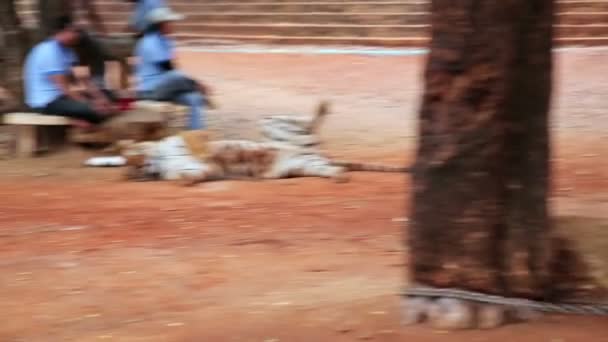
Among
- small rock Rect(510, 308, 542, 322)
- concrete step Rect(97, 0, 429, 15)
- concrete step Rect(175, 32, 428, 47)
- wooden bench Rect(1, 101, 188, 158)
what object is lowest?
small rock Rect(510, 308, 542, 322)

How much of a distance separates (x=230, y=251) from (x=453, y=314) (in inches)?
82.8

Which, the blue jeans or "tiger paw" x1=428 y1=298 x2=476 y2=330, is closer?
"tiger paw" x1=428 y1=298 x2=476 y2=330

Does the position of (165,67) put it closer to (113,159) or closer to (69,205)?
(113,159)

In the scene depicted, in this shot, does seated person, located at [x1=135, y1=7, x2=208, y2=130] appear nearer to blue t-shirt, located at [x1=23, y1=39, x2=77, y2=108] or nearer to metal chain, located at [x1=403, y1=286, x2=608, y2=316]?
blue t-shirt, located at [x1=23, y1=39, x2=77, y2=108]

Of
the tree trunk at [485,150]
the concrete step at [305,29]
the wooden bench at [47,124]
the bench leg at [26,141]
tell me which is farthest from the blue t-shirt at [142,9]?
the concrete step at [305,29]

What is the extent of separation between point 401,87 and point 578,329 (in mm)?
10216

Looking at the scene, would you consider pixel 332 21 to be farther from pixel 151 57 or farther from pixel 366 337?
pixel 366 337

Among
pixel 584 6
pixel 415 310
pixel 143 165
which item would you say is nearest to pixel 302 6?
pixel 584 6

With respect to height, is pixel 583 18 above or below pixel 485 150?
below

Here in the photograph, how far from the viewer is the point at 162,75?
9.73 meters

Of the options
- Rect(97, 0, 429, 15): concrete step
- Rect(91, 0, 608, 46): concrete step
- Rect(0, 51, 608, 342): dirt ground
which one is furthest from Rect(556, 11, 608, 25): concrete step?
Rect(0, 51, 608, 342): dirt ground

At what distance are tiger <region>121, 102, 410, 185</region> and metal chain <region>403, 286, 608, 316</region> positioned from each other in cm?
412

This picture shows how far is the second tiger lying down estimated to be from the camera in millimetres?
8438

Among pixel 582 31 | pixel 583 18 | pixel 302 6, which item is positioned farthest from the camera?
pixel 302 6
